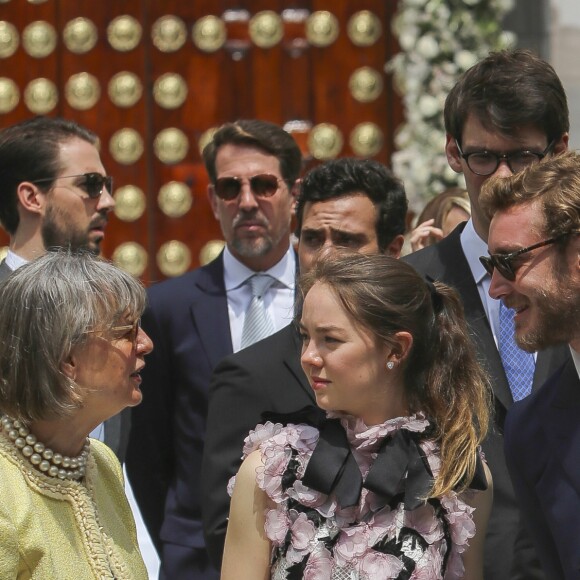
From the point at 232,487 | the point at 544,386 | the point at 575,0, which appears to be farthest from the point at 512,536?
the point at 575,0

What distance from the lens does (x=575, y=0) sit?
718cm

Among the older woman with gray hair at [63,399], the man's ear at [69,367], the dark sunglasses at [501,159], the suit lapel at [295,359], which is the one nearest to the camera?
the older woman with gray hair at [63,399]

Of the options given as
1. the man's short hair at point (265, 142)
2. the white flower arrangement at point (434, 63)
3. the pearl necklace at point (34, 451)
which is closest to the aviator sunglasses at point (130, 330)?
the pearl necklace at point (34, 451)

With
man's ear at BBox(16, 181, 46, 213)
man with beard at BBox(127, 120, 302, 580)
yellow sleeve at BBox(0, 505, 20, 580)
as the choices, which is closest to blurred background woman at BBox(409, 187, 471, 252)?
man with beard at BBox(127, 120, 302, 580)

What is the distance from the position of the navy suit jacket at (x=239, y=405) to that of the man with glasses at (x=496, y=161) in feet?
1.40

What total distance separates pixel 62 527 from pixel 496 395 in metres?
1.26

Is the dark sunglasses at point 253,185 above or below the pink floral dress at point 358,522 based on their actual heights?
above

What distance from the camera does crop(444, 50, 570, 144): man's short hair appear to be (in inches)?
164

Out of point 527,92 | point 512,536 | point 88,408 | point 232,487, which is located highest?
point 527,92

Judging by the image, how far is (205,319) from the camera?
5129mm

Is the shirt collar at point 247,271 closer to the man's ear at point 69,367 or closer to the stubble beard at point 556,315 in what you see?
the man's ear at point 69,367

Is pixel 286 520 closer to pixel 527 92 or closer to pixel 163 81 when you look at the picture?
pixel 527 92

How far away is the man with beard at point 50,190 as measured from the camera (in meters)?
5.31

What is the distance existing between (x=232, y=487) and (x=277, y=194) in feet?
6.74
